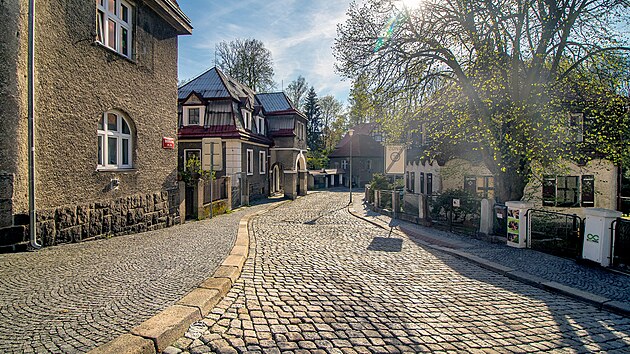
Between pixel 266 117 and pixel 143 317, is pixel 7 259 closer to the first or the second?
pixel 143 317

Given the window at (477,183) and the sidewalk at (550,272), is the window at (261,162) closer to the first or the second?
the window at (477,183)

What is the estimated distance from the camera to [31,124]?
658 centimetres

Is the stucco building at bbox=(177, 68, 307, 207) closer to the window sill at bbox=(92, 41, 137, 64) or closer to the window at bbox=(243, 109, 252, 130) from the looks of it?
the window at bbox=(243, 109, 252, 130)

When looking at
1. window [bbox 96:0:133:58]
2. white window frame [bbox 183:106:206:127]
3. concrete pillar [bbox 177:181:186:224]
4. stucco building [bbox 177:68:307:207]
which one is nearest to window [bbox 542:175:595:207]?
stucco building [bbox 177:68:307:207]

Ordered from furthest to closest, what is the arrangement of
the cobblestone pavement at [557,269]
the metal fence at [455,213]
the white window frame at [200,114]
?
the white window frame at [200,114] → the metal fence at [455,213] → the cobblestone pavement at [557,269]

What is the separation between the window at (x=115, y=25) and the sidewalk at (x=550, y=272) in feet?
33.0

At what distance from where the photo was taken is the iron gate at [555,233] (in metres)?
8.30

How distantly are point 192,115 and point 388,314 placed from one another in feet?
67.0

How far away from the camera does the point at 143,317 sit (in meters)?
3.87

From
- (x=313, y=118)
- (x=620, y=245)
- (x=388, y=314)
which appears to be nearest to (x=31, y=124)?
(x=388, y=314)

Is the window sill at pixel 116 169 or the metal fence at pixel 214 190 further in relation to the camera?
the metal fence at pixel 214 190

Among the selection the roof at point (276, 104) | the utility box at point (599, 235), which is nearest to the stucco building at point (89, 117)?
the utility box at point (599, 235)

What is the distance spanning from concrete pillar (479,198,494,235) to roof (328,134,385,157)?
43.1 metres

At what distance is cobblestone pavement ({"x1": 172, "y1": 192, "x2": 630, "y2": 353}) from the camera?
3.80 metres
